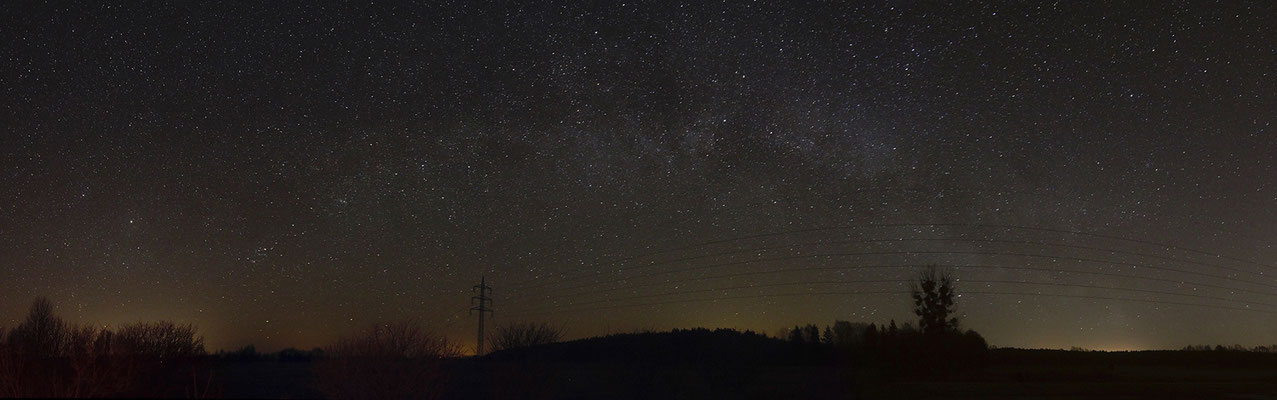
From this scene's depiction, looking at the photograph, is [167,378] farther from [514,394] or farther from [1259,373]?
[1259,373]

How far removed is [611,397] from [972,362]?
32.6 m

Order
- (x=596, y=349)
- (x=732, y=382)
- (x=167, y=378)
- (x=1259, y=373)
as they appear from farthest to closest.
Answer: (x=596, y=349) < (x=1259, y=373) < (x=167, y=378) < (x=732, y=382)

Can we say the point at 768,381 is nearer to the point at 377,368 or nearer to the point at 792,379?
the point at 792,379

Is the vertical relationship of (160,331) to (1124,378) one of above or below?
above

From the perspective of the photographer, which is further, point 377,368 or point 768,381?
point 768,381

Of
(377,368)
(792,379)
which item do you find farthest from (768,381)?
(377,368)

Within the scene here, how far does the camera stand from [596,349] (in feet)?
251

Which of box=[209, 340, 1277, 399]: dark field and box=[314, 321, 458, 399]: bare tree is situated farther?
box=[209, 340, 1277, 399]: dark field

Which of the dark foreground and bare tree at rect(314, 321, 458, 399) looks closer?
bare tree at rect(314, 321, 458, 399)

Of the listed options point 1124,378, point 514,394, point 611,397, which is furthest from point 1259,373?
point 514,394

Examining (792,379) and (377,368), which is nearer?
(377,368)

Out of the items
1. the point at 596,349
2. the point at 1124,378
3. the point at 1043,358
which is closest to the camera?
the point at 1124,378

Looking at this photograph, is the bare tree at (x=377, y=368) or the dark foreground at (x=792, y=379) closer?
the bare tree at (x=377, y=368)

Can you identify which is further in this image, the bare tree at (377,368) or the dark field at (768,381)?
the dark field at (768,381)
